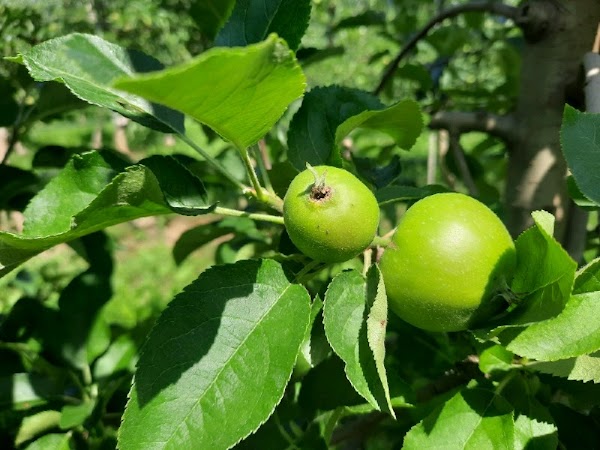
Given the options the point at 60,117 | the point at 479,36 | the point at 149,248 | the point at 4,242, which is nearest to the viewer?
the point at 4,242

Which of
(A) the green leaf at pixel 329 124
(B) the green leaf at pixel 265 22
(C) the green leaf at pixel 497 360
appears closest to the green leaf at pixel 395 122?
(A) the green leaf at pixel 329 124

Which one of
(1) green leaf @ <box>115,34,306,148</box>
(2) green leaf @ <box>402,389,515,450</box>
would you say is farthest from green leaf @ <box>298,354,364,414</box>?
(1) green leaf @ <box>115,34,306,148</box>

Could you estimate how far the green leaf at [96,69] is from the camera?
0.75 m

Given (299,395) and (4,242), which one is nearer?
(4,242)

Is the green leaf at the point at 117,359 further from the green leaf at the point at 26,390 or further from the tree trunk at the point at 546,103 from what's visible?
the tree trunk at the point at 546,103

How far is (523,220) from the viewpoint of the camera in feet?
4.06

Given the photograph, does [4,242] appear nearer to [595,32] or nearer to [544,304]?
[544,304]

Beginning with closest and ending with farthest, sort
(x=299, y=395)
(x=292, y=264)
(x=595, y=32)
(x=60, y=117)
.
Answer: (x=292, y=264), (x=299, y=395), (x=595, y=32), (x=60, y=117)

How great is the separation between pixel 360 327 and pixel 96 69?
504 millimetres

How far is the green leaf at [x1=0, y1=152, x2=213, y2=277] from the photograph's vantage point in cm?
66

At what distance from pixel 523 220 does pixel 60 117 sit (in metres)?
1.11

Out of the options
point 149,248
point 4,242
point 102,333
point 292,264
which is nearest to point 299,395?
point 292,264

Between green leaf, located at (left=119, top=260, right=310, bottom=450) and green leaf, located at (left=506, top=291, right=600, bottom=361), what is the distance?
27 cm

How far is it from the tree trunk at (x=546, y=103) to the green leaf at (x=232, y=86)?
2.45 feet
